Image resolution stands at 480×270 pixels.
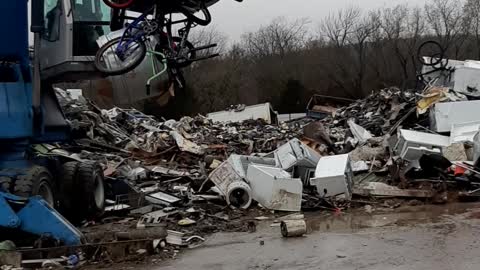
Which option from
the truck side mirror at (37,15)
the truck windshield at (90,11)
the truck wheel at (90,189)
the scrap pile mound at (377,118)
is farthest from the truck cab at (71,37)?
the scrap pile mound at (377,118)

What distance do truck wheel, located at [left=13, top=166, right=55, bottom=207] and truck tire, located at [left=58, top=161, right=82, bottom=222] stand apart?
771 mm

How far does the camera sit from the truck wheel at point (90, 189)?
9.95m

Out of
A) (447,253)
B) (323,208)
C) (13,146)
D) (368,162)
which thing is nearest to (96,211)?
(13,146)

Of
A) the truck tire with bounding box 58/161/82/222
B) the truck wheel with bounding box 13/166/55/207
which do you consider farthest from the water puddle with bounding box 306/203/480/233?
the truck wheel with bounding box 13/166/55/207

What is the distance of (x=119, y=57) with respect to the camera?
8805 mm

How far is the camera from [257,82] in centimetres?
6644

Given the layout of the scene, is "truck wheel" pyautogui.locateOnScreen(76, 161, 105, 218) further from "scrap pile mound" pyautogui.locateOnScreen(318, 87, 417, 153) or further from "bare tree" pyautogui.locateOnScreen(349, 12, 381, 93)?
"bare tree" pyautogui.locateOnScreen(349, 12, 381, 93)

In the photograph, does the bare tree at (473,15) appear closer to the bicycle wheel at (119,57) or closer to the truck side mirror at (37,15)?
the bicycle wheel at (119,57)

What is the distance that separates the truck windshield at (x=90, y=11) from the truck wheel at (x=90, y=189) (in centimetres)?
257

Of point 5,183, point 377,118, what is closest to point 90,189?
point 5,183

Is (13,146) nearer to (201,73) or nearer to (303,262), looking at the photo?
(303,262)

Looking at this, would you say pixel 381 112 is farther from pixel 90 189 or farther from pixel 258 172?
pixel 90 189

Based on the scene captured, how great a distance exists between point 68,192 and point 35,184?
1693mm

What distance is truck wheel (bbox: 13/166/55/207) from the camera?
795 cm
